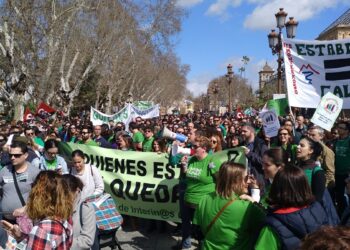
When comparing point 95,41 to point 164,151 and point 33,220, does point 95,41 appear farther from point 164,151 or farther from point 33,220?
point 33,220

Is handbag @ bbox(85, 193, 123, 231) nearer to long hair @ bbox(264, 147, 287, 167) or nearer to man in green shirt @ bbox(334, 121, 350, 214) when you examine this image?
long hair @ bbox(264, 147, 287, 167)

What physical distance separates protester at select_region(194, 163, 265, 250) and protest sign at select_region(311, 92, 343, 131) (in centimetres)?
353

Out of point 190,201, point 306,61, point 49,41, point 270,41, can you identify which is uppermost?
point 49,41

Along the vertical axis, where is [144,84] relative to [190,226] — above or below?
above

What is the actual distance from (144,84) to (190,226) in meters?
53.5

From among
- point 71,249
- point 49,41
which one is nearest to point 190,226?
point 71,249

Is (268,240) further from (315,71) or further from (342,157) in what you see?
(315,71)

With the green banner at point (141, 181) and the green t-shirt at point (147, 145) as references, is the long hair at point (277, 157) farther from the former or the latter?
the green t-shirt at point (147, 145)

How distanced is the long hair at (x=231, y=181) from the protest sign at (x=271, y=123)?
3927mm

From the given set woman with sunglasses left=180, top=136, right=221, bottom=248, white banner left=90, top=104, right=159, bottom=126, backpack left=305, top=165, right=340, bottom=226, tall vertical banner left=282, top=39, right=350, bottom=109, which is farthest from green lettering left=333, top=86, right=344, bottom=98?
white banner left=90, top=104, right=159, bottom=126

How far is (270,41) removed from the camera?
16.7 meters

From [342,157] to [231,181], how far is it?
3.80m

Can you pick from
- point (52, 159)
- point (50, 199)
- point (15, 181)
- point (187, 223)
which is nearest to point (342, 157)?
point (187, 223)

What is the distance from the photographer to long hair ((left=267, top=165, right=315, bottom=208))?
111 inches
